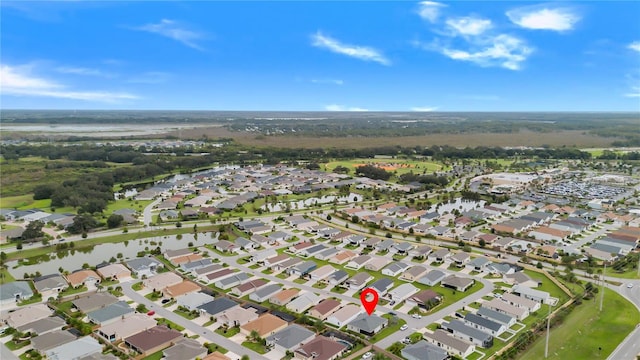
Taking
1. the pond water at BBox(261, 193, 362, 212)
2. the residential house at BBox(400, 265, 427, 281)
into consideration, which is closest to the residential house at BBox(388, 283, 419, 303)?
the residential house at BBox(400, 265, 427, 281)

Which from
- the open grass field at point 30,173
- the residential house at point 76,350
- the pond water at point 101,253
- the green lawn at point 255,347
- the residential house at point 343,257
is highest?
the open grass field at point 30,173

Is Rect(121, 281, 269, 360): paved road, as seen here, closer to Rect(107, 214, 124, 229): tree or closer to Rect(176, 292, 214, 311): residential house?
Rect(176, 292, 214, 311): residential house

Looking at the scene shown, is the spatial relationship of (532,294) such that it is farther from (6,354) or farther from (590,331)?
(6,354)

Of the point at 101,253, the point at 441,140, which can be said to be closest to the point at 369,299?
the point at 101,253

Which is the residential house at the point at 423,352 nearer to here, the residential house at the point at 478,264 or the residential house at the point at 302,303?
the residential house at the point at 302,303

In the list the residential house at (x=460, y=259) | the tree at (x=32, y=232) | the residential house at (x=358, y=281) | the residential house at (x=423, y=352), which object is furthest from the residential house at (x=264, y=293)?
the tree at (x=32, y=232)

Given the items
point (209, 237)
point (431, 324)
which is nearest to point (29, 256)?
point (209, 237)

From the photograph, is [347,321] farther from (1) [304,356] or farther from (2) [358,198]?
(2) [358,198]
